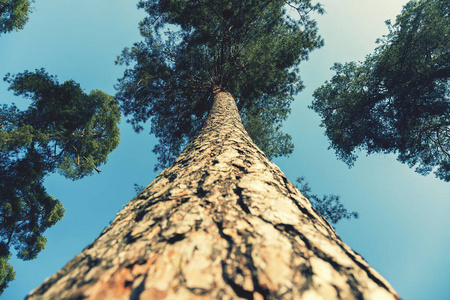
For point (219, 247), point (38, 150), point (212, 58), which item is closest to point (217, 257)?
point (219, 247)

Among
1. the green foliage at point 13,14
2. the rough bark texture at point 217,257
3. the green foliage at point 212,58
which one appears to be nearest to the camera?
the rough bark texture at point 217,257

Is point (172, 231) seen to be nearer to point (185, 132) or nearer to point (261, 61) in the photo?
point (261, 61)

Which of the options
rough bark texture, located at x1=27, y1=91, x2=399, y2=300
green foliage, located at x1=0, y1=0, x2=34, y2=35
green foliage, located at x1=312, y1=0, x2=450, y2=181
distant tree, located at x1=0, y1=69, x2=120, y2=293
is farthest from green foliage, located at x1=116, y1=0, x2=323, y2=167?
green foliage, located at x1=0, y1=0, x2=34, y2=35

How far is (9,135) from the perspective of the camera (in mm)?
7691

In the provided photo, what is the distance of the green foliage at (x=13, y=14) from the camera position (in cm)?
1149

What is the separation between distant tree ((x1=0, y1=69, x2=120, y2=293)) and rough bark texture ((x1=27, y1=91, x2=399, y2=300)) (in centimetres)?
1034

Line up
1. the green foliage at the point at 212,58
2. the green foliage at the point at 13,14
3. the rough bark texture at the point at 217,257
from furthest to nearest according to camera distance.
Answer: the green foliage at the point at 13,14
the green foliage at the point at 212,58
the rough bark texture at the point at 217,257

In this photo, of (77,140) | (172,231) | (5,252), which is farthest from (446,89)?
(5,252)

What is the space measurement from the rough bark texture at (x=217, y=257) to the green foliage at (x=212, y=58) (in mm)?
7145

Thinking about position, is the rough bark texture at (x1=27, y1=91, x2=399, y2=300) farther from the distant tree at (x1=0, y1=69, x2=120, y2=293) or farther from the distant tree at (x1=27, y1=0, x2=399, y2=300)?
the distant tree at (x1=0, y1=69, x2=120, y2=293)

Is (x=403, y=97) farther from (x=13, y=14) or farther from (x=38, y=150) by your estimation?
(x=13, y=14)

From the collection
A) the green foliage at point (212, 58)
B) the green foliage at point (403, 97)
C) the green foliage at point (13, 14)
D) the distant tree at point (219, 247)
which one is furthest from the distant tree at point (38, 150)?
the green foliage at point (403, 97)

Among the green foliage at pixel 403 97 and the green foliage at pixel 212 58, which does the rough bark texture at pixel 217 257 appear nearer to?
the green foliage at pixel 212 58

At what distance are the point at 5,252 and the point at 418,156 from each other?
22.6 m
